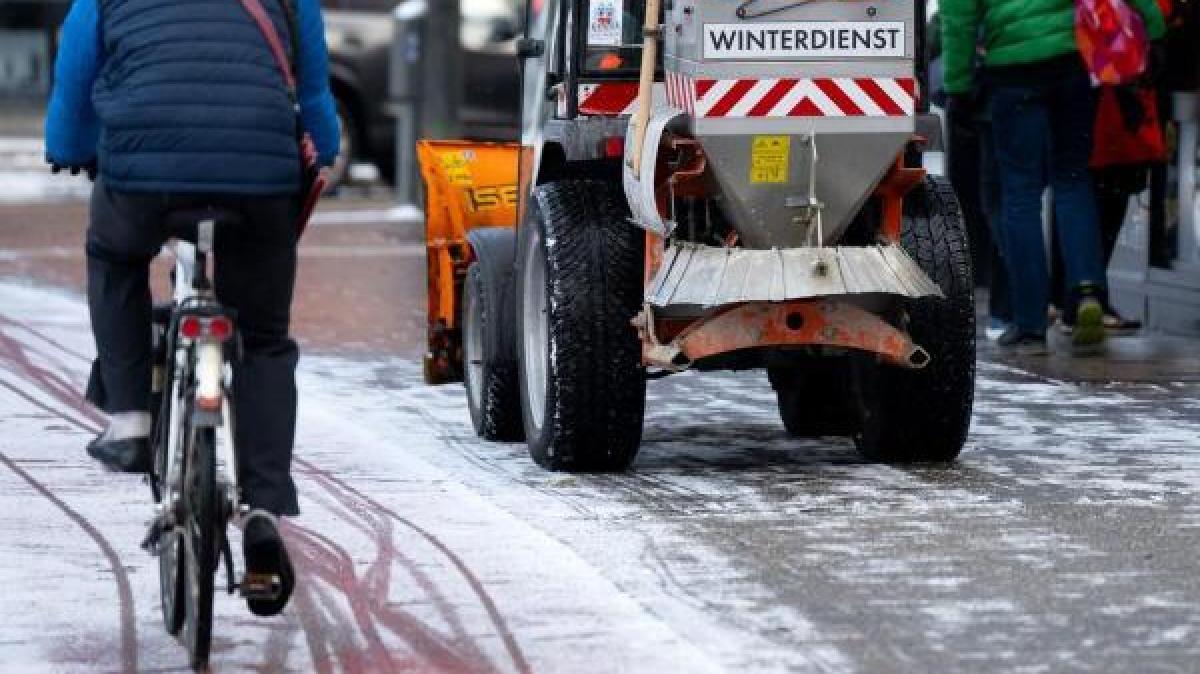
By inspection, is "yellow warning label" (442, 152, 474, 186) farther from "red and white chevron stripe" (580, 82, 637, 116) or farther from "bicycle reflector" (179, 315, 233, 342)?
"bicycle reflector" (179, 315, 233, 342)

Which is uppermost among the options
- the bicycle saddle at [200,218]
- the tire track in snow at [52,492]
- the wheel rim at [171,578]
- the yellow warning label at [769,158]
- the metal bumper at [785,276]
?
the yellow warning label at [769,158]

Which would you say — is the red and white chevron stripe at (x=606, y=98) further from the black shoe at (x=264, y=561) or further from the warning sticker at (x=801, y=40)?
the black shoe at (x=264, y=561)

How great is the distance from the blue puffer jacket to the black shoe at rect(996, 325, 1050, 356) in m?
6.68

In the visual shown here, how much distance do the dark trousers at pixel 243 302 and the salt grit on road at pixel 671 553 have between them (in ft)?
1.45

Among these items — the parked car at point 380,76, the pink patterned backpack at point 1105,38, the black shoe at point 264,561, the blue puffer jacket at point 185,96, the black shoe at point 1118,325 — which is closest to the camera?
the black shoe at point 264,561

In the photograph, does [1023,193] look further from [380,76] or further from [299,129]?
[380,76]

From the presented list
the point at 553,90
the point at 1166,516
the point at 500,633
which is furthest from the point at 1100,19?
the point at 500,633

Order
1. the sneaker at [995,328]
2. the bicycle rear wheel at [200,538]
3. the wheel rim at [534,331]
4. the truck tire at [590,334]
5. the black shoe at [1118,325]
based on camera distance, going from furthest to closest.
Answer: the black shoe at [1118,325]
the sneaker at [995,328]
the wheel rim at [534,331]
the truck tire at [590,334]
the bicycle rear wheel at [200,538]

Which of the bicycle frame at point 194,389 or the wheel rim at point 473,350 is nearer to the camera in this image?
the bicycle frame at point 194,389

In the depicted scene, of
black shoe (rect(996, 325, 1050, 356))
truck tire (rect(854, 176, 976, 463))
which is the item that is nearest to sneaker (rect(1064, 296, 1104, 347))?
black shoe (rect(996, 325, 1050, 356))

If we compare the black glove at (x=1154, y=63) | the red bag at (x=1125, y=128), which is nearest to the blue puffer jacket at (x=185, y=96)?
the red bag at (x=1125, y=128)

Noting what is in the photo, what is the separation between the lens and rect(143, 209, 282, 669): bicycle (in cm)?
614

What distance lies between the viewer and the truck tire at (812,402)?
995 centimetres

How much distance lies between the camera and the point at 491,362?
32.3 ft
